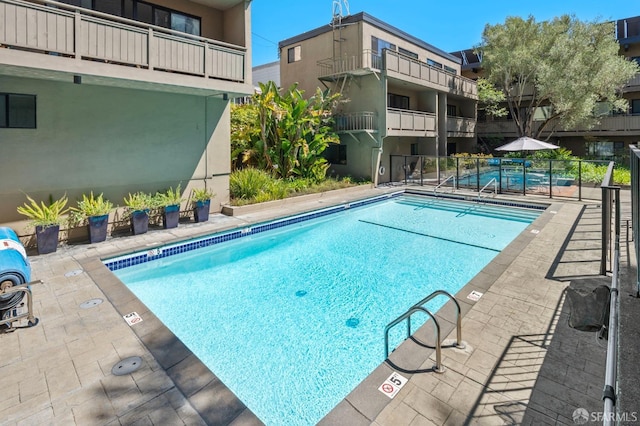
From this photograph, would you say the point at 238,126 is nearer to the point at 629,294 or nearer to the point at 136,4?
the point at 136,4

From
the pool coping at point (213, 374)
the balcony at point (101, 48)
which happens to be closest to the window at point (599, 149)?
the pool coping at point (213, 374)

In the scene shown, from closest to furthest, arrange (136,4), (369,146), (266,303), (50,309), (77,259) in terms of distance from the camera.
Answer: (50,309) < (266,303) < (77,259) < (136,4) < (369,146)

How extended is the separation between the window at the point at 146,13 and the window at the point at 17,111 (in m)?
2.82

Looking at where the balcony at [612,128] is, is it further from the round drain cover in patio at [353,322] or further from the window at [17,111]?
the window at [17,111]

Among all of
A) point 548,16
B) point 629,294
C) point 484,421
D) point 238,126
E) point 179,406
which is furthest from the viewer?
point 548,16

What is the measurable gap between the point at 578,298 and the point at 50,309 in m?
7.82

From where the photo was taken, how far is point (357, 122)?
59.8 feet

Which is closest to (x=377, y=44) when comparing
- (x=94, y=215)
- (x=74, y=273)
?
(x=94, y=215)

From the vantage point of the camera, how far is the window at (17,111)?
823cm

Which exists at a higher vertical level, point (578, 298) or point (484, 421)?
point (578, 298)

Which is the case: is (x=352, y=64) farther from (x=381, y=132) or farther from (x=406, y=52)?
(x=406, y=52)

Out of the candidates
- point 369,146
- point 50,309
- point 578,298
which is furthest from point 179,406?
point 369,146

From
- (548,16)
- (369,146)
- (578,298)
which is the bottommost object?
(578,298)

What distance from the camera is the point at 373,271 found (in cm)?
827
